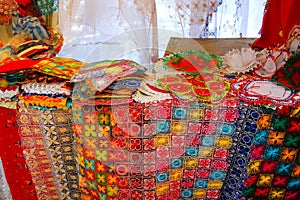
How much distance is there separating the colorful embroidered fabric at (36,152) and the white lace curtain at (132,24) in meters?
0.80

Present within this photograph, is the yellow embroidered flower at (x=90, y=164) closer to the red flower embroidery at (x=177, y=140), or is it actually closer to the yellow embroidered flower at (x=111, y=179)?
the yellow embroidered flower at (x=111, y=179)

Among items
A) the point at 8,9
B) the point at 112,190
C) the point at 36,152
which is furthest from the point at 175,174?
the point at 8,9

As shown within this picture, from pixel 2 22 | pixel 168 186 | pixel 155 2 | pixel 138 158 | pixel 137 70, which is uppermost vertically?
pixel 155 2

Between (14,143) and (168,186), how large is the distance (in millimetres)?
671

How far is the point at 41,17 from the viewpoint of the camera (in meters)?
1.95

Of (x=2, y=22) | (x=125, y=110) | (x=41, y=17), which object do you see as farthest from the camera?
(x=2, y=22)

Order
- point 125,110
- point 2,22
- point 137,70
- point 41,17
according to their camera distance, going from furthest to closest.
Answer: point 2,22 → point 41,17 → point 137,70 → point 125,110

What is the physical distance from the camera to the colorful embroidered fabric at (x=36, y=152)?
4.17 ft

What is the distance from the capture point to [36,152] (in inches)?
51.7

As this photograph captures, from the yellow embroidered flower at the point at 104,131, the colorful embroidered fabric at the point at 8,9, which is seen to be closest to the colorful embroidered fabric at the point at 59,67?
the yellow embroidered flower at the point at 104,131

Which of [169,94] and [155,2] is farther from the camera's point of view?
[155,2]

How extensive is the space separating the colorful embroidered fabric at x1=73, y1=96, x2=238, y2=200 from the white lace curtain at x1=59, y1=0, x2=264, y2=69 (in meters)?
0.90

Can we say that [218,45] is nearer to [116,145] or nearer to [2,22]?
[116,145]

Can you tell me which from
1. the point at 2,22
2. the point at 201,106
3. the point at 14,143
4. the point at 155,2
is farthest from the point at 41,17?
the point at 201,106
